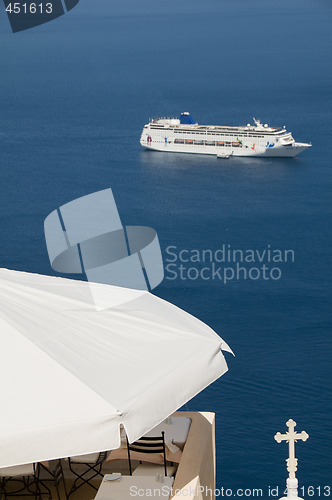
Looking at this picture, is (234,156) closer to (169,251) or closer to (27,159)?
(27,159)

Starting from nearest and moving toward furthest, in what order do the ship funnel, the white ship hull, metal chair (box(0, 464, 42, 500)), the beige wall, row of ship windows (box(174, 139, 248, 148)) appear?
the beige wall, metal chair (box(0, 464, 42, 500)), the white ship hull, row of ship windows (box(174, 139, 248, 148)), the ship funnel

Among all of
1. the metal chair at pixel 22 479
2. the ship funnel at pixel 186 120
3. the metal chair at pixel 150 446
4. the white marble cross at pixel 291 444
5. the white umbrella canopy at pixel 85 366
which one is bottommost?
the metal chair at pixel 22 479

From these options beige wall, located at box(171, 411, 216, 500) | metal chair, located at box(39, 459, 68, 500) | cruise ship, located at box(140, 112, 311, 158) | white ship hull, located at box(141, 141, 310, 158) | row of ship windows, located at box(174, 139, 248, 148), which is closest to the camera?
beige wall, located at box(171, 411, 216, 500)

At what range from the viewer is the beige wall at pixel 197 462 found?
4.11 m

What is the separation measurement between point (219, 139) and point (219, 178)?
18.6 feet

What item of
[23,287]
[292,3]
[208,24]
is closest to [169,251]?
[23,287]

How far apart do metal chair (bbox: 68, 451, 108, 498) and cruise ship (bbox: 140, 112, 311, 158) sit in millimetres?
46582

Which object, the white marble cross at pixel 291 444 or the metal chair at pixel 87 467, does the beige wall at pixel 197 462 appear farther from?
the white marble cross at pixel 291 444

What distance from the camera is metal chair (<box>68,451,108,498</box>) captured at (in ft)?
15.2

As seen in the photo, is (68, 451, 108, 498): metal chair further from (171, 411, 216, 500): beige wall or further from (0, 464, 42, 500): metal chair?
(171, 411, 216, 500): beige wall

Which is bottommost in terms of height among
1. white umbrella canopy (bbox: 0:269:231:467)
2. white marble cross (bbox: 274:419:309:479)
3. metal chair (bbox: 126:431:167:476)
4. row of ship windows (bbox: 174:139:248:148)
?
metal chair (bbox: 126:431:167:476)

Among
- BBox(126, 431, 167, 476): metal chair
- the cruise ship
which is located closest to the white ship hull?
the cruise ship

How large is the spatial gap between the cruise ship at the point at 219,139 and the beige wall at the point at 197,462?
46592 mm

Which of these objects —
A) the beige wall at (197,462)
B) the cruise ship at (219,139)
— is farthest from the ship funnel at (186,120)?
the beige wall at (197,462)
